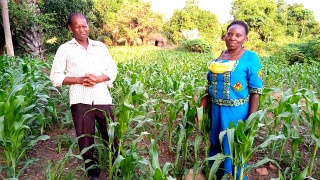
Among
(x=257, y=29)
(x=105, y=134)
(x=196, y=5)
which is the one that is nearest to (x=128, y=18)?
(x=196, y=5)

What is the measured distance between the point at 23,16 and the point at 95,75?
8.86 meters

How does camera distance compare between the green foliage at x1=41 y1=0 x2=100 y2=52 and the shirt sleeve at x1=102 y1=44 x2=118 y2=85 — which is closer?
the shirt sleeve at x1=102 y1=44 x2=118 y2=85

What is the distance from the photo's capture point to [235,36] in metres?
1.88

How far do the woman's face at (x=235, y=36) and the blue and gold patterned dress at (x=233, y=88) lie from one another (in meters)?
0.10

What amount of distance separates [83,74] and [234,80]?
118cm

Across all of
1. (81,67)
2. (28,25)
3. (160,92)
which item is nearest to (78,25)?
(81,67)

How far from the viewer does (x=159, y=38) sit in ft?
81.3

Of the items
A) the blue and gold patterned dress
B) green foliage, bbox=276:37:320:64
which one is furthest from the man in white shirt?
green foliage, bbox=276:37:320:64

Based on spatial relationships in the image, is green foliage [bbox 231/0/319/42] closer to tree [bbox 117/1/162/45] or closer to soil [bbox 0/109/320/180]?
tree [bbox 117/1/162/45]

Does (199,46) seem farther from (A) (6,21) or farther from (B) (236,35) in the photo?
(B) (236,35)

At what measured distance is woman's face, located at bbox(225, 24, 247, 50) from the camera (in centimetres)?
188

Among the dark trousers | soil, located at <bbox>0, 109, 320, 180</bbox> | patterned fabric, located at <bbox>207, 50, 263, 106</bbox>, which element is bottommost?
soil, located at <bbox>0, 109, 320, 180</bbox>

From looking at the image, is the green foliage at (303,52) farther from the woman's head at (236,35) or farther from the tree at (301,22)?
the tree at (301,22)

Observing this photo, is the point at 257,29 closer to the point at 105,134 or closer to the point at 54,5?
the point at 54,5
